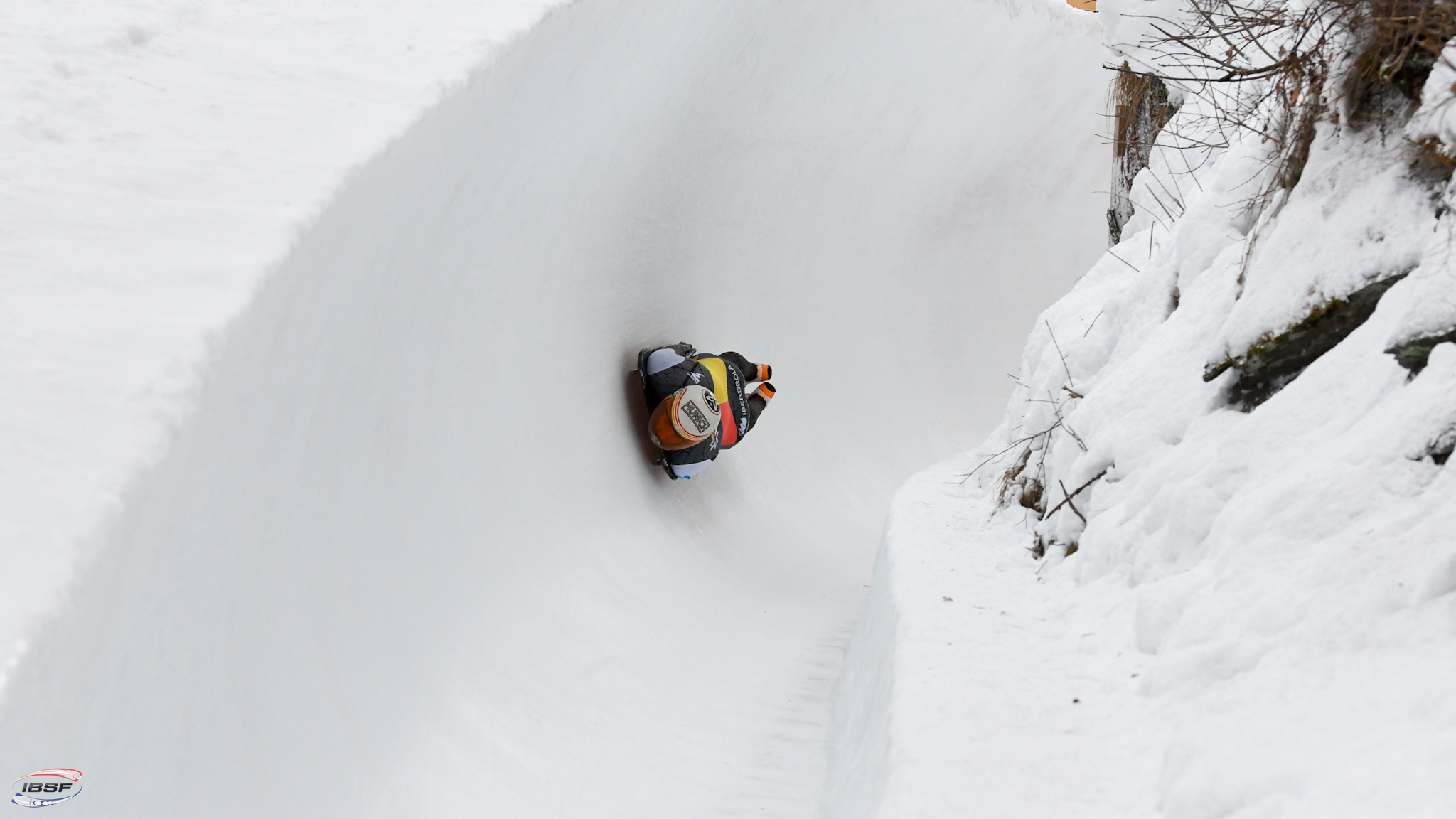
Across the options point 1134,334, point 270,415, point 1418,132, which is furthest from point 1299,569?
point 270,415

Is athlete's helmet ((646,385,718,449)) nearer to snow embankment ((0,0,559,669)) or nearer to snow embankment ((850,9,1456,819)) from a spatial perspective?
snow embankment ((850,9,1456,819))

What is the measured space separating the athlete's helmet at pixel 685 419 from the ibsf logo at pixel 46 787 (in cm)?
333

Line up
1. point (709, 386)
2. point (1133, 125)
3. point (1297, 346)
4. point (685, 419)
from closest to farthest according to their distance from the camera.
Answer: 1. point (1297, 346)
2. point (685, 419)
3. point (709, 386)
4. point (1133, 125)

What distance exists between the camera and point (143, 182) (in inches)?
83.3

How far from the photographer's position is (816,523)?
18.8ft

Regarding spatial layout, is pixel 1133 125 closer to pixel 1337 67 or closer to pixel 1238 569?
pixel 1337 67

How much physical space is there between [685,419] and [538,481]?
1.14 m

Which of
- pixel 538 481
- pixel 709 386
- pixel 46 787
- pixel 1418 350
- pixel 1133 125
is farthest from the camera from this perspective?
pixel 1133 125

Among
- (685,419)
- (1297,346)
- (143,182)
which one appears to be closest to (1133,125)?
(685,419)

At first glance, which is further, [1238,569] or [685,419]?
[685,419]

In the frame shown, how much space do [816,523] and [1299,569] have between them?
4.15 meters

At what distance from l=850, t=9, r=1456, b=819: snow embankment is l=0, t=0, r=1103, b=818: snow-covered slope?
101 centimetres

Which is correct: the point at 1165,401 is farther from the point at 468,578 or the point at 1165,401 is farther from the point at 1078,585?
the point at 468,578

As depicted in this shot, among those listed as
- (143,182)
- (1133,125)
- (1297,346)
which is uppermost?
(1133,125)
